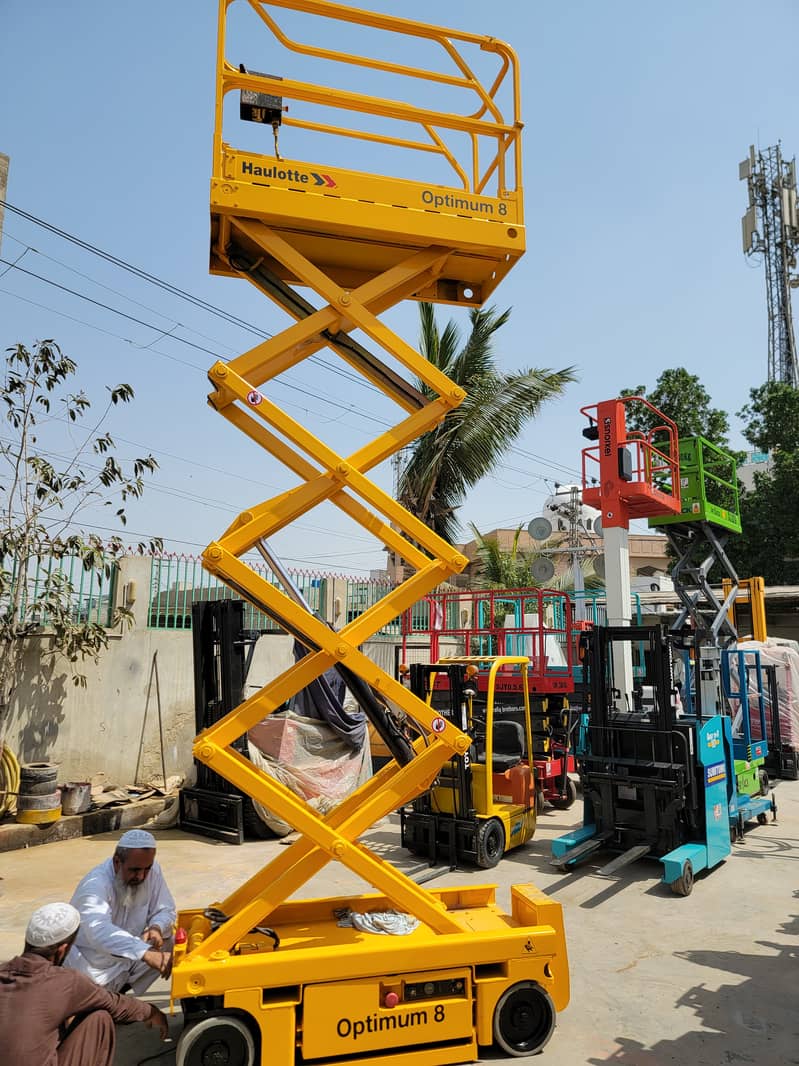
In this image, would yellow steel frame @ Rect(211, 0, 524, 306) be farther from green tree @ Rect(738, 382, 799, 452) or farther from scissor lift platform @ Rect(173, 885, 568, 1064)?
green tree @ Rect(738, 382, 799, 452)

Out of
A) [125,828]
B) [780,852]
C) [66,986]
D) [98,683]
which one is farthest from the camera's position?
[98,683]

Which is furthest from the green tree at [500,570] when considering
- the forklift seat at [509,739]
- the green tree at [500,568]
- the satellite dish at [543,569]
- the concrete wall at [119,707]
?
the forklift seat at [509,739]

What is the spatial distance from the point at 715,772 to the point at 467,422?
823 cm

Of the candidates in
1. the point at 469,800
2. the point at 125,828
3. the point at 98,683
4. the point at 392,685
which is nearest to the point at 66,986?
the point at 392,685

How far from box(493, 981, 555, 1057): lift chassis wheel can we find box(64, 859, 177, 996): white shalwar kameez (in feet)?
6.22

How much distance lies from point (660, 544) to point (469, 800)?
46599mm

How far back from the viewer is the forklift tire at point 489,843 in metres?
7.47

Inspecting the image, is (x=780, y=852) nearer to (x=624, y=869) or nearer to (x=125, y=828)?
(x=624, y=869)

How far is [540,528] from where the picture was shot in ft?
64.1

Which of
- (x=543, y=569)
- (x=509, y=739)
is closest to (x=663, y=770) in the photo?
(x=509, y=739)

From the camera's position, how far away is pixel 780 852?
323 inches

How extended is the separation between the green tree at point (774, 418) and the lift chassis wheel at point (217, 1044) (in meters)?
25.7

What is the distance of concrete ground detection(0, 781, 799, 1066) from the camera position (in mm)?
4094

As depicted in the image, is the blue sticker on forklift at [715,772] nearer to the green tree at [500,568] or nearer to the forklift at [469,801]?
the forklift at [469,801]
